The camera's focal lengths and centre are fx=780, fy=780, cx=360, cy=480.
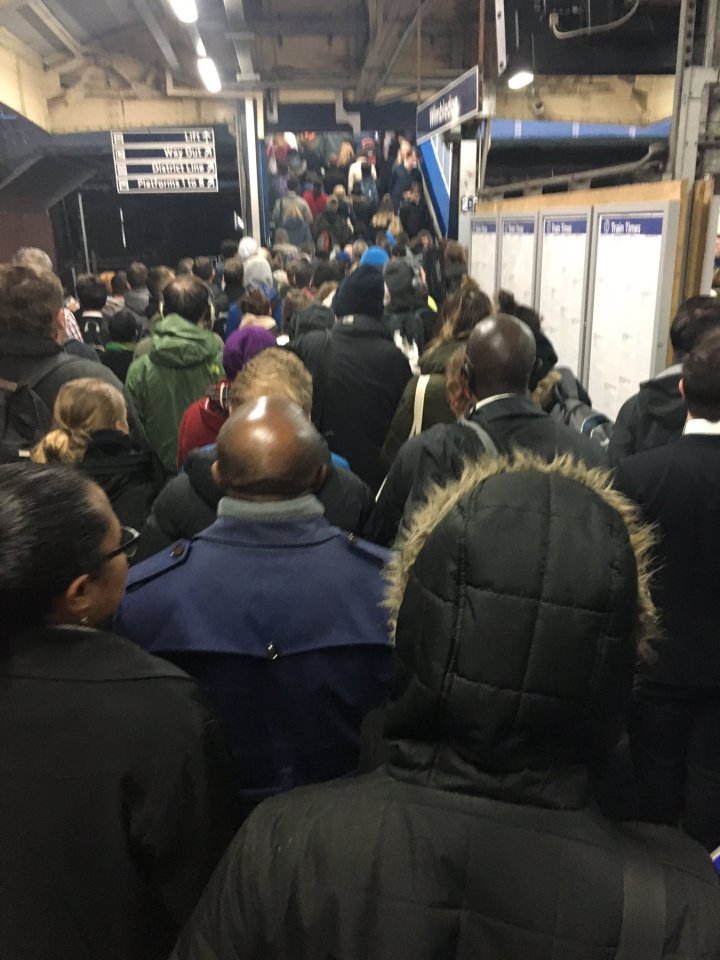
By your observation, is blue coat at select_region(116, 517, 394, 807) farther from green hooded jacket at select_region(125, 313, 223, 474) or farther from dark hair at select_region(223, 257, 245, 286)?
dark hair at select_region(223, 257, 245, 286)

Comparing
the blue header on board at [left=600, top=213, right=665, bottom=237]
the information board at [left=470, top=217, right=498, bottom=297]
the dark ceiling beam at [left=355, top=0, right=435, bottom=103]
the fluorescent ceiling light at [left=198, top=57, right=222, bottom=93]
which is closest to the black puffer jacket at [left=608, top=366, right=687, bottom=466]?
the blue header on board at [left=600, top=213, right=665, bottom=237]

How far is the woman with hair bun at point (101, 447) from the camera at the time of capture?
7.82 feet

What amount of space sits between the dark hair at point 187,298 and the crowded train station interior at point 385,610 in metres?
0.02

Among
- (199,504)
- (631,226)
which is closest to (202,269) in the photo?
(631,226)

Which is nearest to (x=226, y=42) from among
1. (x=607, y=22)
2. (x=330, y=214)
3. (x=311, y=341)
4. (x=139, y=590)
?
(x=330, y=214)

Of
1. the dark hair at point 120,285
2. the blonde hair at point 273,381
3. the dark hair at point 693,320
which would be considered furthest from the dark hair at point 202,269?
the dark hair at point 693,320

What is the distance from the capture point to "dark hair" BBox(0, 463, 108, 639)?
120cm

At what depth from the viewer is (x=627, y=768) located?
1.18 metres

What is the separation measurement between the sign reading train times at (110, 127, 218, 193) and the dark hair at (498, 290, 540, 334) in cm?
792

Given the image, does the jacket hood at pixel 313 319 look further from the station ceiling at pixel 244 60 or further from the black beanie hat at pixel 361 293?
the station ceiling at pixel 244 60

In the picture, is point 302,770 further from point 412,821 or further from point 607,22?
point 607,22

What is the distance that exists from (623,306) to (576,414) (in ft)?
2.58

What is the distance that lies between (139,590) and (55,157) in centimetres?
1303

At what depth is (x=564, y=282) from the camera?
4.70 m
